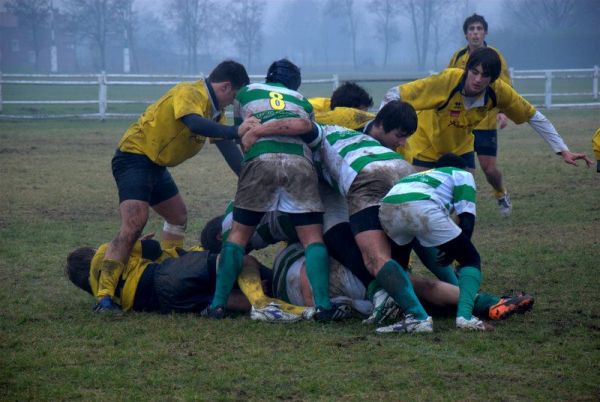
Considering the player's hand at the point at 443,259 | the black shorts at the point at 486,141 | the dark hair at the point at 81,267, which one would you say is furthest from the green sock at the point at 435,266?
the black shorts at the point at 486,141

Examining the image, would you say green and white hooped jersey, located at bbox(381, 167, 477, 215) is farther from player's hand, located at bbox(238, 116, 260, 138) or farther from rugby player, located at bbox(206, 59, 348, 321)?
player's hand, located at bbox(238, 116, 260, 138)

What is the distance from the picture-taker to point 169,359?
509cm

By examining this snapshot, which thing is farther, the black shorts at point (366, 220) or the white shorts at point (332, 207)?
the white shorts at point (332, 207)

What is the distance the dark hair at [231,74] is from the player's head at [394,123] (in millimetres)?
1043

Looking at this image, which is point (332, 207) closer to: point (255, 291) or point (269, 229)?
point (269, 229)

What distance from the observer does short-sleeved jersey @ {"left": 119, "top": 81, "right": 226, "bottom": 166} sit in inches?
263

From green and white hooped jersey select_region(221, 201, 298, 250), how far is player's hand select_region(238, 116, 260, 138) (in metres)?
0.63

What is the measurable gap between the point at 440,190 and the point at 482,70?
191cm

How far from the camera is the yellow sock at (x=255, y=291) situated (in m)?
6.00

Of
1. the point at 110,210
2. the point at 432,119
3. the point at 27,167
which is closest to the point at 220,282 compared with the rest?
the point at 432,119

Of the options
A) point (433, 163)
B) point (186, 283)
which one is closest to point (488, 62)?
point (433, 163)

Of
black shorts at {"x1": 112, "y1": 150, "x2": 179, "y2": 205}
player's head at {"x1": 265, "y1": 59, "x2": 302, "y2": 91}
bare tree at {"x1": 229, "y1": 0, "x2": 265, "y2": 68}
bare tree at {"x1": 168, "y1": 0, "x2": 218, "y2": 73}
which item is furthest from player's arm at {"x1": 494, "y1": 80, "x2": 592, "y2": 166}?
bare tree at {"x1": 229, "y1": 0, "x2": 265, "y2": 68}

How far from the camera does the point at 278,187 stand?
19.7ft

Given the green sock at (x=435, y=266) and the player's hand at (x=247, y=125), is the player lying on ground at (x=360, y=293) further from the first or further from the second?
the player's hand at (x=247, y=125)
